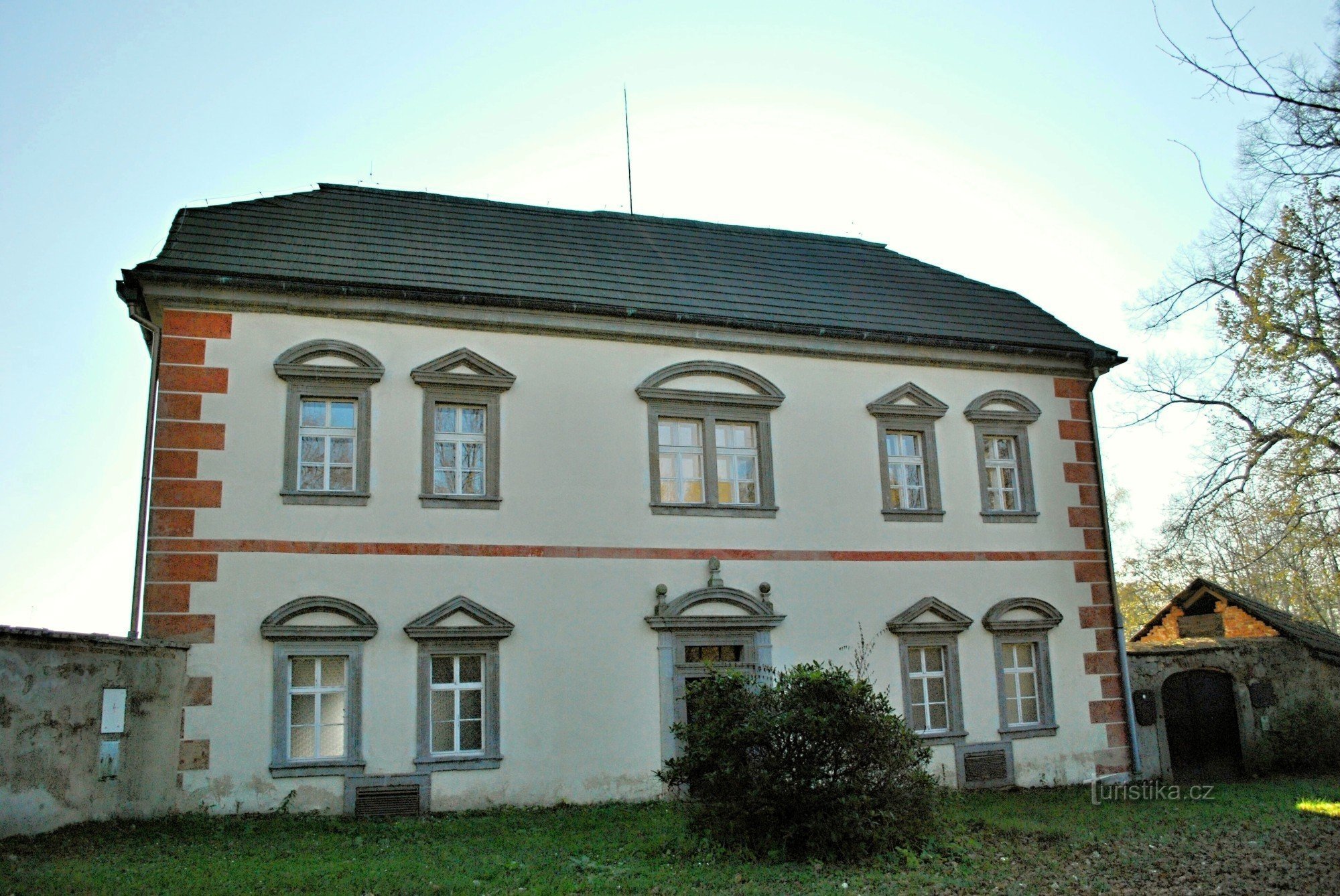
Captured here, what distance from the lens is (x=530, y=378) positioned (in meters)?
14.9

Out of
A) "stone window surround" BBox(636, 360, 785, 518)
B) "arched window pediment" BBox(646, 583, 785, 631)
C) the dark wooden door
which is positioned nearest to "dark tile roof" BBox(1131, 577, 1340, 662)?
the dark wooden door

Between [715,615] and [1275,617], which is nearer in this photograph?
[715,615]

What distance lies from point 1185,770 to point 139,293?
17.0m

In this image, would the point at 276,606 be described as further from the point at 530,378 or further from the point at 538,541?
the point at 530,378

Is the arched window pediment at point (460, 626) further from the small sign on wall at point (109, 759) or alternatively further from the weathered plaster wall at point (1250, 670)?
the weathered plaster wall at point (1250, 670)

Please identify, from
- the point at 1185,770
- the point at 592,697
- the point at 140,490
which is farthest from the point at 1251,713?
the point at 140,490

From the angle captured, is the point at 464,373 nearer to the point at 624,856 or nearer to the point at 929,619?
the point at 624,856

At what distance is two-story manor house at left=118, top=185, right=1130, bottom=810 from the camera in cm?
1324

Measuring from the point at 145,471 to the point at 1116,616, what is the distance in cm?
1420

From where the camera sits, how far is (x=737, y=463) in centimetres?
1588

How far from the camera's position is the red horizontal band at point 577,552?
43.2 feet

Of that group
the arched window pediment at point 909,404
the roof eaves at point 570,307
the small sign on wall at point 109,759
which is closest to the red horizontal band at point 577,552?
the arched window pediment at point 909,404

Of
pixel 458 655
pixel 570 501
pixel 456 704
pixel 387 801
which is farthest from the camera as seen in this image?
pixel 570 501

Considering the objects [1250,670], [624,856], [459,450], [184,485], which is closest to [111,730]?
[184,485]
